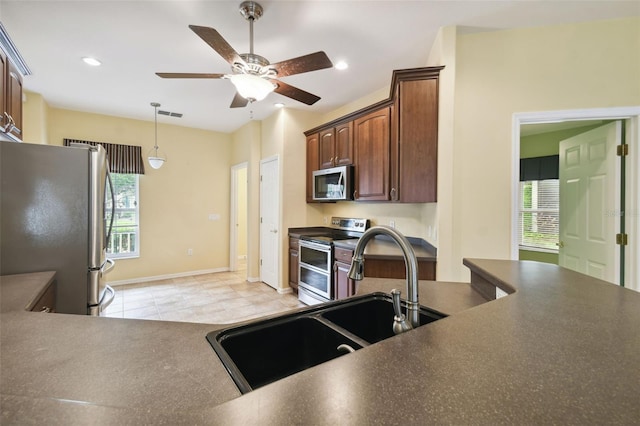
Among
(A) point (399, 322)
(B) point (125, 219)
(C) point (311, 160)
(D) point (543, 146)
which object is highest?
(D) point (543, 146)

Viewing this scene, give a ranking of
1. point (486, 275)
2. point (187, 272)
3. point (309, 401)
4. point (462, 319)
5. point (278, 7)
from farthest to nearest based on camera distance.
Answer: point (187, 272) → point (278, 7) → point (486, 275) → point (462, 319) → point (309, 401)

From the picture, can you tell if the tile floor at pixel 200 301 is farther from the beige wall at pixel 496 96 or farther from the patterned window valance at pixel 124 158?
the beige wall at pixel 496 96

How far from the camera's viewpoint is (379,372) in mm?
610

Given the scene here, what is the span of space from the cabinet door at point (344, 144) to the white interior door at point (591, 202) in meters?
2.28

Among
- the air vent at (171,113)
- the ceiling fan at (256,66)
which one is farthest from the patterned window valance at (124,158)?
the ceiling fan at (256,66)

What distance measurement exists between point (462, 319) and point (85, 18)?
3.19 metres

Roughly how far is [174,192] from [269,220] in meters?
1.97

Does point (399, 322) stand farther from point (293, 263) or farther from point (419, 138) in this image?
point (293, 263)

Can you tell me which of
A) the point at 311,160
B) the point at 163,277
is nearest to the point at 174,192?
the point at 163,277

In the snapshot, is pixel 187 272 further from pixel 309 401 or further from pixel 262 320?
pixel 309 401

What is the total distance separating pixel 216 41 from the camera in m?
1.73

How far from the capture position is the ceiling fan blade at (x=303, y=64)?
1911 mm

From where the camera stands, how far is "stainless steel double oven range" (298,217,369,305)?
333 cm

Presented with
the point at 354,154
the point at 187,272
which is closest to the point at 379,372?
the point at 354,154
